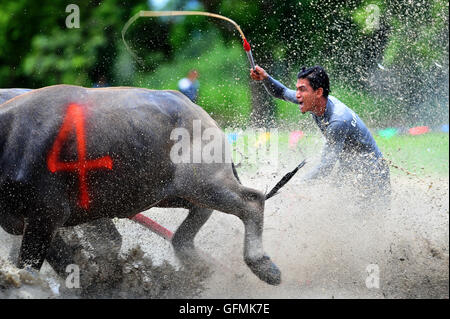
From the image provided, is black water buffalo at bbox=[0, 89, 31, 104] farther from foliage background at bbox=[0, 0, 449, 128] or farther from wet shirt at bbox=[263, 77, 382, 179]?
foliage background at bbox=[0, 0, 449, 128]

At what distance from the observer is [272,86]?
5.25m

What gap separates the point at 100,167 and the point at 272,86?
176cm

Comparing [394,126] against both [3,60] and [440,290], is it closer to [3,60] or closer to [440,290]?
[440,290]

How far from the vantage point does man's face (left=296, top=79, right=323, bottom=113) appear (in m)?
4.80

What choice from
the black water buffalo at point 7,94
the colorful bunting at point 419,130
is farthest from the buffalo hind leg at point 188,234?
the colorful bunting at point 419,130

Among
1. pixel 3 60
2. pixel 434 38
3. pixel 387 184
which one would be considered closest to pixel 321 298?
pixel 387 184

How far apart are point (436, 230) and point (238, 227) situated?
159 cm

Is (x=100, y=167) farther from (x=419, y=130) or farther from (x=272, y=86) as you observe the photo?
(x=419, y=130)

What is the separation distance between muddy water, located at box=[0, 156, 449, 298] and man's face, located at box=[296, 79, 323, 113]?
1.95 ft

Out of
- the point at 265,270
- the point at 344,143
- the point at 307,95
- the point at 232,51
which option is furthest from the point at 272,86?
the point at 232,51

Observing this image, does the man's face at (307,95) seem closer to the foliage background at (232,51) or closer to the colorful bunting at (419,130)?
the foliage background at (232,51)

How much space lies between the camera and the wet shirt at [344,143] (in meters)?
4.64
